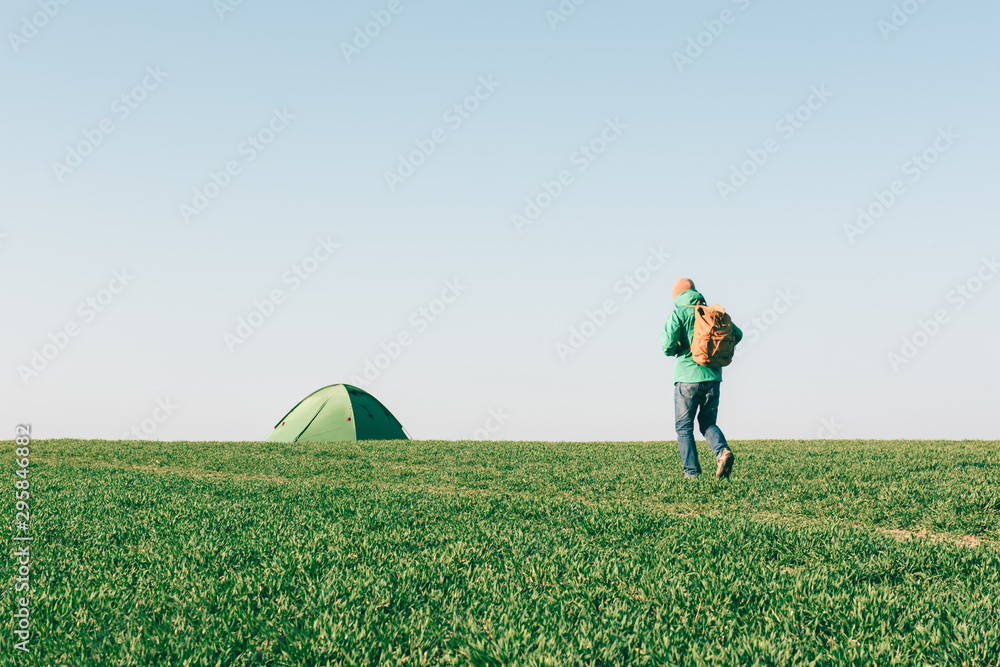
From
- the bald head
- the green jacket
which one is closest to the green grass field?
the green jacket

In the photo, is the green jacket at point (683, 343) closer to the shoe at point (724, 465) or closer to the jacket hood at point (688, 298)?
the jacket hood at point (688, 298)

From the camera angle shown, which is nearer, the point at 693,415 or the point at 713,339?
the point at 713,339

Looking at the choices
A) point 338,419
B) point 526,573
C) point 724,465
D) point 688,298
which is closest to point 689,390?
point 724,465

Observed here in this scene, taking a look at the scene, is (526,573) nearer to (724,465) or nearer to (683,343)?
(724,465)

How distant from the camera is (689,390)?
31.6ft

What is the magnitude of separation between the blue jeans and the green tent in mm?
13851

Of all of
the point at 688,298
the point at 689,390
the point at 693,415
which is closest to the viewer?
the point at 689,390

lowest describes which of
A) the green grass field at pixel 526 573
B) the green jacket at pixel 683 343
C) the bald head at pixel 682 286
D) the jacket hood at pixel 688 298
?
the green grass field at pixel 526 573

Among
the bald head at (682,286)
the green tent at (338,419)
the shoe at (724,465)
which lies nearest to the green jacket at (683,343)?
the bald head at (682,286)

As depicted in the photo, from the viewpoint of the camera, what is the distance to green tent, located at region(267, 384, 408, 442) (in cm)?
2177

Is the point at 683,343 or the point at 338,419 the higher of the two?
the point at 683,343

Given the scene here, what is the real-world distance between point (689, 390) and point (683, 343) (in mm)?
679

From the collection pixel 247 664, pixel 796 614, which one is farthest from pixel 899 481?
pixel 247 664

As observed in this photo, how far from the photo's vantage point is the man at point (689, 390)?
9.59m
